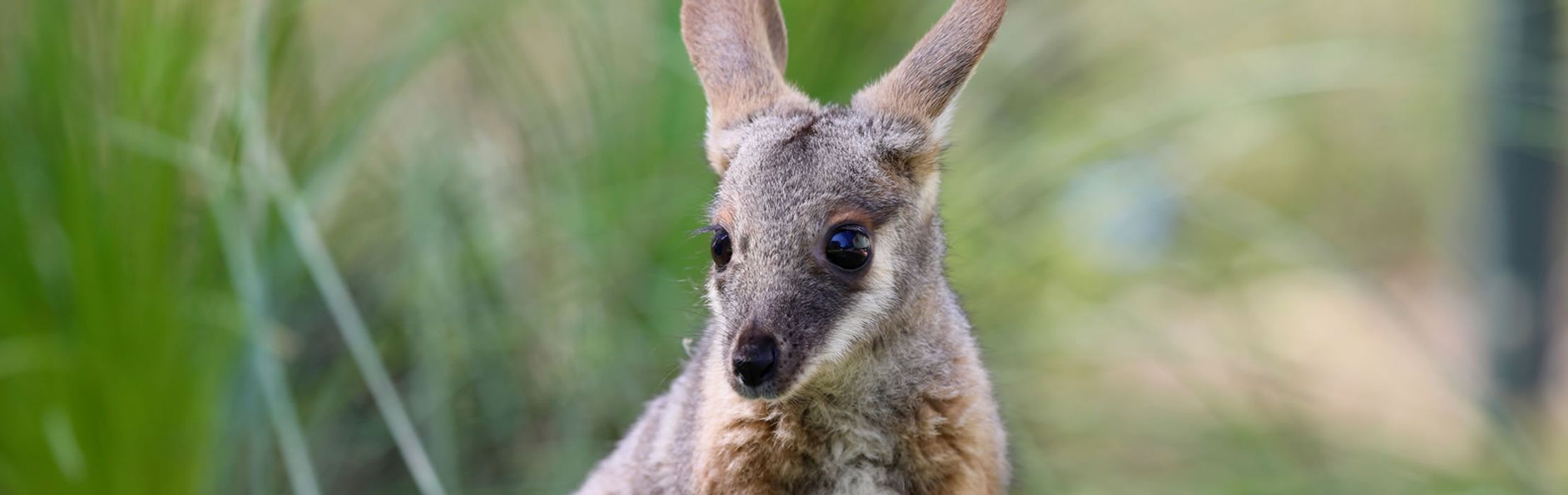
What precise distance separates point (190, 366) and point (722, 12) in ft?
5.32

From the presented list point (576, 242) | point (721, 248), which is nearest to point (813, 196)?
point (721, 248)

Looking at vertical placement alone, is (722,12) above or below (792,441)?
above

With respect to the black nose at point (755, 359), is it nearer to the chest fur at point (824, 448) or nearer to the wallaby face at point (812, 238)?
the wallaby face at point (812, 238)

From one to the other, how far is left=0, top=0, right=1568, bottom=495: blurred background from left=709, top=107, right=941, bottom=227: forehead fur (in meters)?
0.66

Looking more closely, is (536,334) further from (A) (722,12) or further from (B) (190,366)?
(A) (722,12)

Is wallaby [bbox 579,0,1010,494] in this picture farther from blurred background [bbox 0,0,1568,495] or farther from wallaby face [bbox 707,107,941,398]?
blurred background [bbox 0,0,1568,495]

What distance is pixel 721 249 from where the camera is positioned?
2201mm

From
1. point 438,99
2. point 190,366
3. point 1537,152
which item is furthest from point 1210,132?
point 190,366

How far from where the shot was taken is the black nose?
199cm

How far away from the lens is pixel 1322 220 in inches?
223

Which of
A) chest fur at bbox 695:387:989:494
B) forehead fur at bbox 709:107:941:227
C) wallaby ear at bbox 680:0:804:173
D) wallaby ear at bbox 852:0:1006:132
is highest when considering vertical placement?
wallaby ear at bbox 680:0:804:173

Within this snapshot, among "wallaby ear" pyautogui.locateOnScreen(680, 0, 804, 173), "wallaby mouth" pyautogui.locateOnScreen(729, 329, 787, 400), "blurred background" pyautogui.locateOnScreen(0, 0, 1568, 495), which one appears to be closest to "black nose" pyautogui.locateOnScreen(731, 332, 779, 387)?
"wallaby mouth" pyautogui.locateOnScreen(729, 329, 787, 400)

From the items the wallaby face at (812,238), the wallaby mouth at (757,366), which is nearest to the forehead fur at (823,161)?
the wallaby face at (812,238)

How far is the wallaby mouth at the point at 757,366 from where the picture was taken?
78.5 inches
